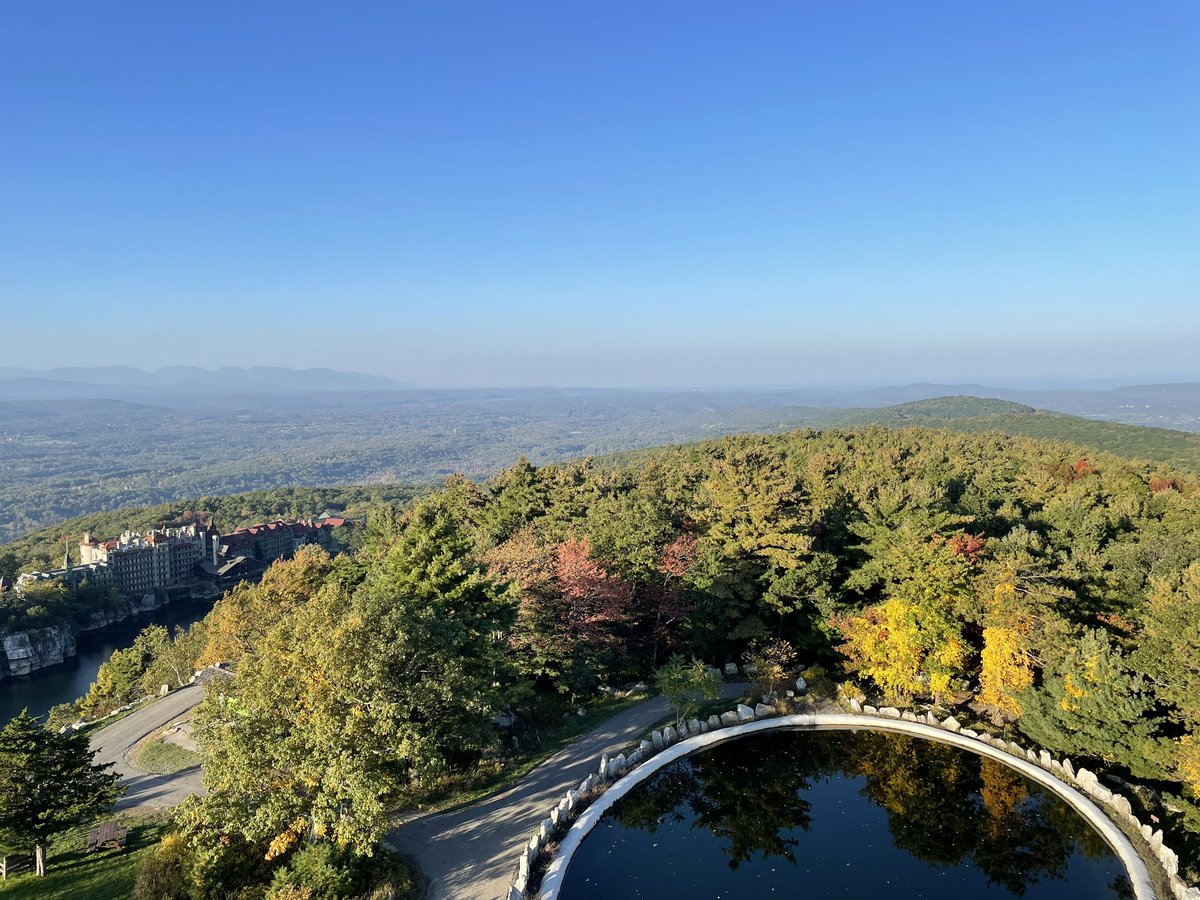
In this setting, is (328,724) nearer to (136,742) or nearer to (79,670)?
(136,742)

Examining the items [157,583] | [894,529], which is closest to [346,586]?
[894,529]

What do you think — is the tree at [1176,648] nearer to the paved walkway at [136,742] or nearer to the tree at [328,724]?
the tree at [328,724]

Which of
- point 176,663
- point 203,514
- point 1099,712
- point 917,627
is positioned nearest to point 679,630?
point 917,627

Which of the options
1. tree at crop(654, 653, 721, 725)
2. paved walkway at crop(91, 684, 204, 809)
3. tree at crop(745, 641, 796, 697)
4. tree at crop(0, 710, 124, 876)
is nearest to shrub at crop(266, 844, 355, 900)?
tree at crop(0, 710, 124, 876)

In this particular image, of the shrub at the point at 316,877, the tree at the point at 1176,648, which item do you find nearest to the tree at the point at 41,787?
the shrub at the point at 316,877

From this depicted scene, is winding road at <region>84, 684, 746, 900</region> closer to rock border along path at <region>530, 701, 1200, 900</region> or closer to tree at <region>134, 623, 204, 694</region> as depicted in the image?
rock border along path at <region>530, 701, 1200, 900</region>

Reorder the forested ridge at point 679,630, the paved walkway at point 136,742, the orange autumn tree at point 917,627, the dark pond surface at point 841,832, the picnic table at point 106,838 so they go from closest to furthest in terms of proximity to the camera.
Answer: the forested ridge at point 679,630 < the dark pond surface at point 841,832 < the picnic table at point 106,838 < the paved walkway at point 136,742 < the orange autumn tree at point 917,627
